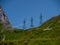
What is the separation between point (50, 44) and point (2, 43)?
3797 centimetres

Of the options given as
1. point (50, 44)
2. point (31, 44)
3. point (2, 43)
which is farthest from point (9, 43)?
point (50, 44)

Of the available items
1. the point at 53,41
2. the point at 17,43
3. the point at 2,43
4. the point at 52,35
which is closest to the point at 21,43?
the point at 17,43

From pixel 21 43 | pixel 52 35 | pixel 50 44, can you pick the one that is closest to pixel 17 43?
pixel 21 43

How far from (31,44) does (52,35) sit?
130 ft

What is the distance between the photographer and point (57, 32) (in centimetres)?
19075

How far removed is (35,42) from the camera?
15938 centimetres

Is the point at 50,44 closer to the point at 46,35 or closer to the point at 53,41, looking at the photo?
the point at 53,41

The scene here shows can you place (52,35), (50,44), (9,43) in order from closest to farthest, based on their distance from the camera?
(50,44) → (9,43) → (52,35)

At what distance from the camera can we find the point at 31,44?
155 m

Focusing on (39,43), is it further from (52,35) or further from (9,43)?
(52,35)

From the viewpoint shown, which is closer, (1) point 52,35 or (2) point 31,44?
(2) point 31,44

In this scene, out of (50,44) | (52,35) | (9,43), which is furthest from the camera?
(52,35)

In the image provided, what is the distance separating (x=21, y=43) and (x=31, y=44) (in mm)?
11445

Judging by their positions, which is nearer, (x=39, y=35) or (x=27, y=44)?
(x=27, y=44)
